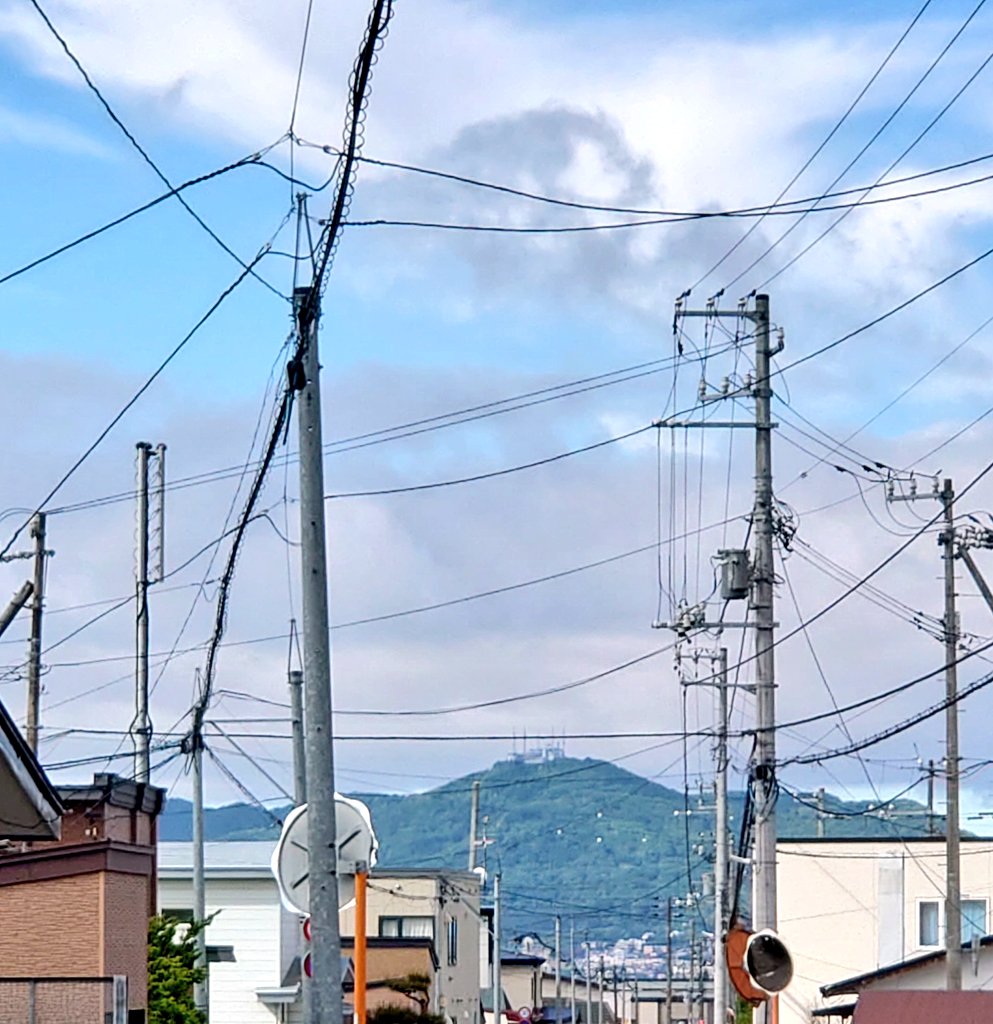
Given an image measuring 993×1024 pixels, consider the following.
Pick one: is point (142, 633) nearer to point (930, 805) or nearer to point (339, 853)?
point (339, 853)

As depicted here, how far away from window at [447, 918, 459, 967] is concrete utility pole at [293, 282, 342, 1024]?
55.2m

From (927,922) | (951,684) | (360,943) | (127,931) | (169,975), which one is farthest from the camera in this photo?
(927,922)

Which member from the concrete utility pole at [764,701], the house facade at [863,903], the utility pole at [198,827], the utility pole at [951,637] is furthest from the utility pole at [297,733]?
the house facade at [863,903]

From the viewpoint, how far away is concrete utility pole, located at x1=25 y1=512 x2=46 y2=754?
3409cm

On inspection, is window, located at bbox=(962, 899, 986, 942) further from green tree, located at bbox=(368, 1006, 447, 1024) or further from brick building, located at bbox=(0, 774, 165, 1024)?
brick building, located at bbox=(0, 774, 165, 1024)

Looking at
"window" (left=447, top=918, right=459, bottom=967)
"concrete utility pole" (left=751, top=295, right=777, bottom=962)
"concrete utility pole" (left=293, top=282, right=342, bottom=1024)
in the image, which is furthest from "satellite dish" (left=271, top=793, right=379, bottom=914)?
"window" (left=447, top=918, right=459, bottom=967)

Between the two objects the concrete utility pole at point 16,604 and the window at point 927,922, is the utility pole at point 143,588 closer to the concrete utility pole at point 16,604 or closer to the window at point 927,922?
the concrete utility pole at point 16,604

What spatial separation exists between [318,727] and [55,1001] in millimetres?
10503

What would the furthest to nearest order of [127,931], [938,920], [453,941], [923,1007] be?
→ [453,941]
[938,920]
[127,931]
[923,1007]

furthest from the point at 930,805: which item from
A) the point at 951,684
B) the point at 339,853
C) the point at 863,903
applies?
the point at 339,853

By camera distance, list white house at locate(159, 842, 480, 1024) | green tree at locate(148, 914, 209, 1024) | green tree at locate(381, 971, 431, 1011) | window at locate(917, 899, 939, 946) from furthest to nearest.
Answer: window at locate(917, 899, 939, 946)
green tree at locate(381, 971, 431, 1011)
white house at locate(159, 842, 480, 1024)
green tree at locate(148, 914, 209, 1024)

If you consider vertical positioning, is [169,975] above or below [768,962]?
below

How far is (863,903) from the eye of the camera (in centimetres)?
5650

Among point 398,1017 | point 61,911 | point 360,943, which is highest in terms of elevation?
point 360,943
